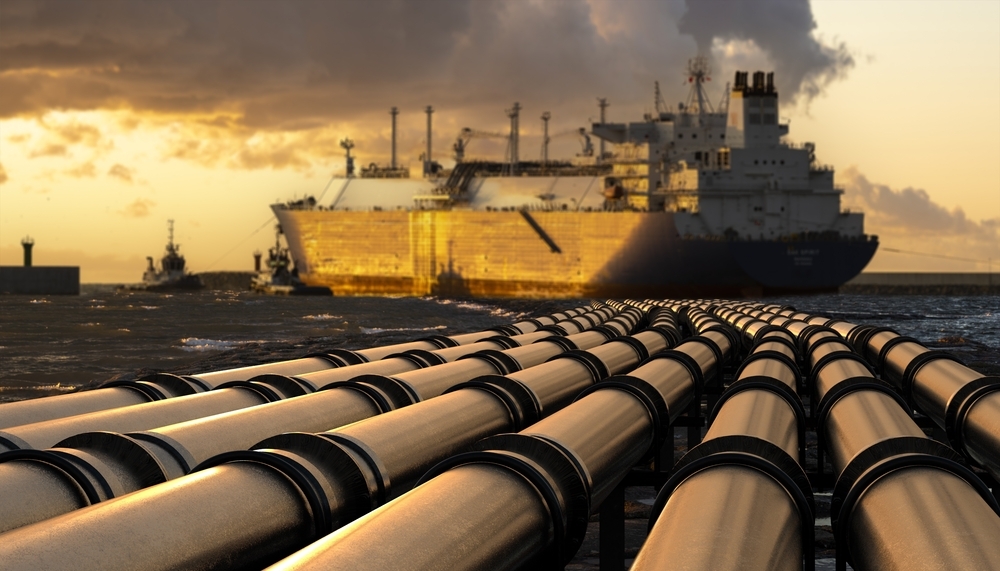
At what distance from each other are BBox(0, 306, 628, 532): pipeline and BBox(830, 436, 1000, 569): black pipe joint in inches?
133

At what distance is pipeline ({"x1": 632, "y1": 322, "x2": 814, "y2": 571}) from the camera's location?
13.7 ft

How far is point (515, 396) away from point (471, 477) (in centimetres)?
349

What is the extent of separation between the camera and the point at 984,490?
17.4ft

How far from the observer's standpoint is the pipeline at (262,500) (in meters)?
3.95

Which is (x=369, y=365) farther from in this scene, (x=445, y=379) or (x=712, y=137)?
(x=712, y=137)

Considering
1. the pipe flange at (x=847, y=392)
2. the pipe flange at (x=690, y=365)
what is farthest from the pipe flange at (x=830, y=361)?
the pipe flange at (x=847, y=392)

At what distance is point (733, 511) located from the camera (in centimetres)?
465

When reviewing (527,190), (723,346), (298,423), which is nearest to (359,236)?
(527,190)

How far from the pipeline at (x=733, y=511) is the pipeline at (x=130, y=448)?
2.59 m

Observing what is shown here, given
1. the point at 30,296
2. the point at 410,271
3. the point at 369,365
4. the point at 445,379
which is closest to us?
the point at 445,379

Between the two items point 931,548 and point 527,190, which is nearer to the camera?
point 931,548

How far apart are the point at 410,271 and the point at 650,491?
8687 centimetres

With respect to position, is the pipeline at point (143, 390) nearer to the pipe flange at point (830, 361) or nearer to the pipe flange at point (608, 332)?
the pipe flange at point (608, 332)

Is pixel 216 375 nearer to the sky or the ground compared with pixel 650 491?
nearer to the sky
